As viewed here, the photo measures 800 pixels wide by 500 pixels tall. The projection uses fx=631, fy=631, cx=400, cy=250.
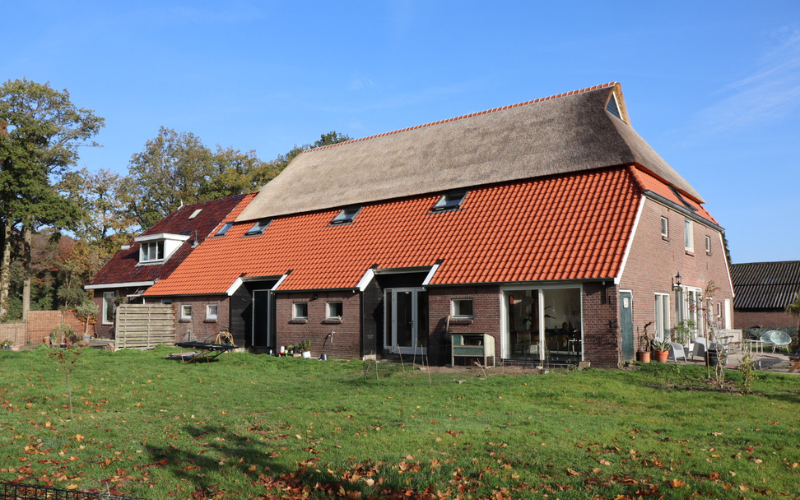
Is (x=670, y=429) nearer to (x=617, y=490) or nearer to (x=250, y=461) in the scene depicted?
(x=617, y=490)

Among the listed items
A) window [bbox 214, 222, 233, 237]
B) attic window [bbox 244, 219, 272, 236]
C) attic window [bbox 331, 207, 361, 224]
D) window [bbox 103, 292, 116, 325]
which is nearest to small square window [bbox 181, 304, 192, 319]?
attic window [bbox 244, 219, 272, 236]

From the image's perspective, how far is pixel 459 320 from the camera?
56.7ft

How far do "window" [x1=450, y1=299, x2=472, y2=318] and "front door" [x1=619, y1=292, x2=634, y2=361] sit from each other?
13.1ft

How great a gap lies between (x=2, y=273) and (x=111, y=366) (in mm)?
28182

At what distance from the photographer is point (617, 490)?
19.6ft

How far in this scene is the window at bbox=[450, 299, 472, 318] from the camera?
17.4 metres

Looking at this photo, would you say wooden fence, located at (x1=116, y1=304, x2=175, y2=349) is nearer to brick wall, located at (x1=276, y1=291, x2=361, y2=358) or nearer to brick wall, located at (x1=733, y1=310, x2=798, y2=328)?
brick wall, located at (x1=276, y1=291, x2=361, y2=358)

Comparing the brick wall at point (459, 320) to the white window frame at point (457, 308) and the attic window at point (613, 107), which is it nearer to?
the white window frame at point (457, 308)

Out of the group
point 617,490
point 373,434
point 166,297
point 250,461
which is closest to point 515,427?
point 373,434

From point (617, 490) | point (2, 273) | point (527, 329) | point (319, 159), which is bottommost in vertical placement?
point (617, 490)

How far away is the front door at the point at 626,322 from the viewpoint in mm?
15406

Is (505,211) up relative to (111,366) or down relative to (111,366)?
up

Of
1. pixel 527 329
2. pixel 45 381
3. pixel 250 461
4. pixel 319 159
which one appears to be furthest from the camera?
pixel 319 159

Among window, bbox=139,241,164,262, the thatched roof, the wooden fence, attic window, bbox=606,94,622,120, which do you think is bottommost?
the wooden fence
